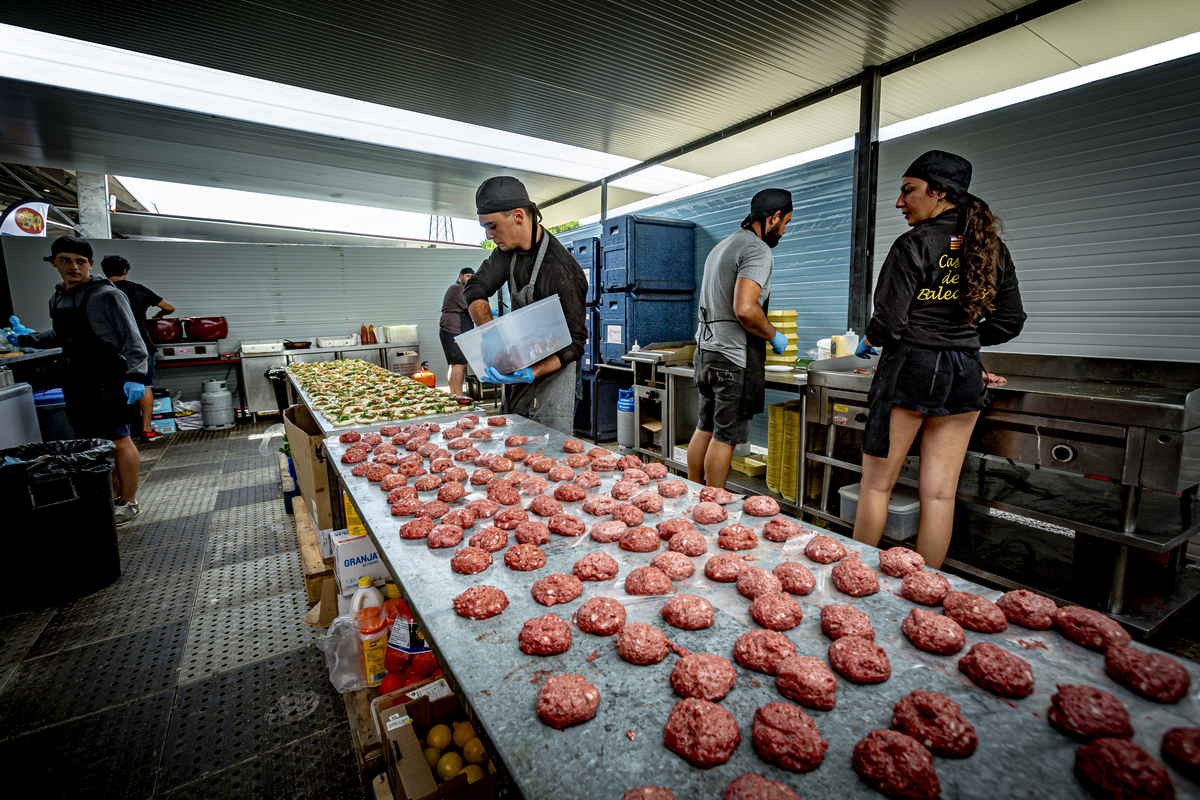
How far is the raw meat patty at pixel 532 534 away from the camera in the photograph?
137 centimetres

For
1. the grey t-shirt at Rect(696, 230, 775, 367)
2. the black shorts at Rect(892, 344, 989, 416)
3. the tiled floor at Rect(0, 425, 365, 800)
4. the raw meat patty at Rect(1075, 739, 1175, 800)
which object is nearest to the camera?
the raw meat patty at Rect(1075, 739, 1175, 800)

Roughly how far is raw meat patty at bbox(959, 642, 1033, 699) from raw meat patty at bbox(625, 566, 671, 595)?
0.55 m

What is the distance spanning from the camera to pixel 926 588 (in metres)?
1.03

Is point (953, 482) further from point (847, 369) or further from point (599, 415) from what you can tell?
point (599, 415)

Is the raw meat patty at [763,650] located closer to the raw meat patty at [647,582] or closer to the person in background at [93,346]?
the raw meat patty at [647,582]

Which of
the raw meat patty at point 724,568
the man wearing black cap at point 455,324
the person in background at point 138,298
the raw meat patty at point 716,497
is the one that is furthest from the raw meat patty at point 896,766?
the person in background at point 138,298

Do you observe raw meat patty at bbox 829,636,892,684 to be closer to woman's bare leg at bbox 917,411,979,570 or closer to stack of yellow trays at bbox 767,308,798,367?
woman's bare leg at bbox 917,411,979,570

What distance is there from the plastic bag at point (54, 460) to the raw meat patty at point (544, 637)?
3.20 metres

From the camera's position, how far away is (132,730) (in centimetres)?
194

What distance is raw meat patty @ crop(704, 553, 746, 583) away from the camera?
46.4 inches

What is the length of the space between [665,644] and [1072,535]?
309 centimetres

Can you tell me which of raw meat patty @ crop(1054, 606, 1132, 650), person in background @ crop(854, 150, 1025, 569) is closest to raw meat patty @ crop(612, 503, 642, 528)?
raw meat patty @ crop(1054, 606, 1132, 650)

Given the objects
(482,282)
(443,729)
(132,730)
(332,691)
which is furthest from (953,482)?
(132,730)

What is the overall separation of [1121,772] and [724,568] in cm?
67
